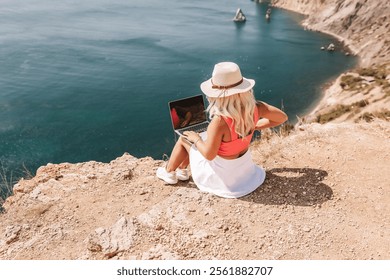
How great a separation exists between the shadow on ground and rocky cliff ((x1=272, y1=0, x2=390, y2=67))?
53309 millimetres

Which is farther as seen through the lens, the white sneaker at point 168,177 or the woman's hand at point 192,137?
the white sneaker at point 168,177

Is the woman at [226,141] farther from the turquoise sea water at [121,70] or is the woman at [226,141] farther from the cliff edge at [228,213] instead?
the turquoise sea water at [121,70]

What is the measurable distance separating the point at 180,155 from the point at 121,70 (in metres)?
52.3

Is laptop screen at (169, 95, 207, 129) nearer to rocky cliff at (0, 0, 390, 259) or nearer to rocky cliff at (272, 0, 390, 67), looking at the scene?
rocky cliff at (0, 0, 390, 259)

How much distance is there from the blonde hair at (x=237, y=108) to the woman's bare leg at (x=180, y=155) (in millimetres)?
1108

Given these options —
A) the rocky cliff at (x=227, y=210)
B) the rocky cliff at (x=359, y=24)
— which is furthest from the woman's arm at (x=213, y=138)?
the rocky cliff at (x=359, y=24)

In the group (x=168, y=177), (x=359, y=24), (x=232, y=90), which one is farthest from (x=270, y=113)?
(x=359, y=24)

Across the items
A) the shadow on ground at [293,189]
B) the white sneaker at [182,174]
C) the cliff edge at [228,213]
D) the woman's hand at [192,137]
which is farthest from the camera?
the white sneaker at [182,174]

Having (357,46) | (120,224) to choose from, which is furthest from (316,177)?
(357,46)

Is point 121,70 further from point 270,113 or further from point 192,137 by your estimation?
point 270,113

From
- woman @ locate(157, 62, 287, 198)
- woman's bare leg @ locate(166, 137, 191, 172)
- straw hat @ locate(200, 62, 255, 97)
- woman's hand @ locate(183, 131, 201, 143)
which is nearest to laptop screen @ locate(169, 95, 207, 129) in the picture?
woman's bare leg @ locate(166, 137, 191, 172)

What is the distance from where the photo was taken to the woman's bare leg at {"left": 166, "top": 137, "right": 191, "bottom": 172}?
5.91 m

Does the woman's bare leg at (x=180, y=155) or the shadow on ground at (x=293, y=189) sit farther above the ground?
the woman's bare leg at (x=180, y=155)

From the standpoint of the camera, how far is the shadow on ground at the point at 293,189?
581 centimetres
